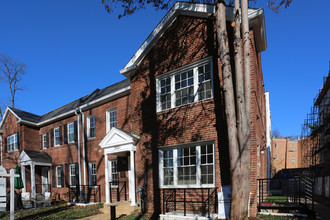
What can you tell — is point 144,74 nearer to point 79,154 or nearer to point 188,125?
point 188,125

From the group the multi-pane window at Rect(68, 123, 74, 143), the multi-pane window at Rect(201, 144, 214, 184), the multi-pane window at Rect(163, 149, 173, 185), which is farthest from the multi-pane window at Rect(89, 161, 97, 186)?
the multi-pane window at Rect(201, 144, 214, 184)

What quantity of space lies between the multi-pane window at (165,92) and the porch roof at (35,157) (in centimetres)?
1352

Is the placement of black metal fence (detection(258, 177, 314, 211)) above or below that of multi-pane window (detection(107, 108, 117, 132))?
below

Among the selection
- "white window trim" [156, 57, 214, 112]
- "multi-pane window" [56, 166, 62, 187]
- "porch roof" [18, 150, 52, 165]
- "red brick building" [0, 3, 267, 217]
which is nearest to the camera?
"red brick building" [0, 3, 267, 217]

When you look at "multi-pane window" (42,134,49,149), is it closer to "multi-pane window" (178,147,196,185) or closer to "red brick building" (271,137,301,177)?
"multi-pane window" (178,147,196,185)

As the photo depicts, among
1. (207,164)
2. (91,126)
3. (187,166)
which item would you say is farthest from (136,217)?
(91,126)

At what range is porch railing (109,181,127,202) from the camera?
14095mm

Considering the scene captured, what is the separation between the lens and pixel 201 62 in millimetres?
10047

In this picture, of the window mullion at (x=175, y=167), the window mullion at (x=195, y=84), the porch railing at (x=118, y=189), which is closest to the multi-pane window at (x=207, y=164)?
the window mullion at (x=175, y=167)

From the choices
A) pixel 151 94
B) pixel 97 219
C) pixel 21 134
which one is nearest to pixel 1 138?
pixel 21 134

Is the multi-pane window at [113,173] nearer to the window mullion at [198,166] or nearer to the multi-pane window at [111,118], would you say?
the multi-pane window at [111,118]

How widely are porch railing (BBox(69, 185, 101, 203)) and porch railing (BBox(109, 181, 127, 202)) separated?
4.30 feet

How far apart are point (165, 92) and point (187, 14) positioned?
3327mm

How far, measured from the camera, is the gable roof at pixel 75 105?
51.7ft
